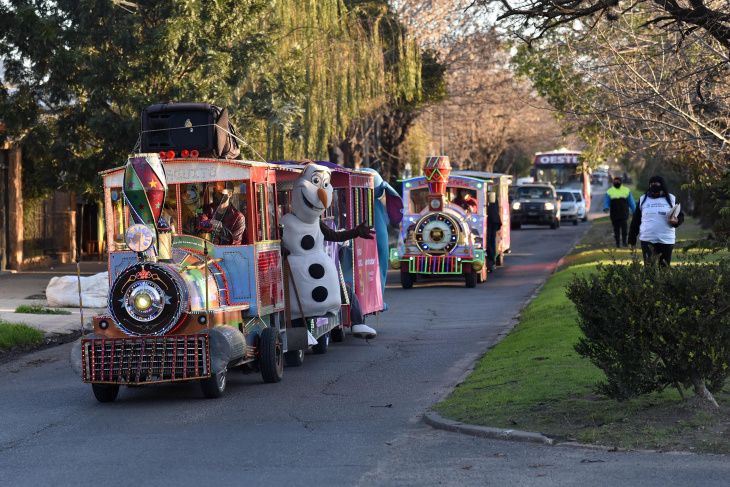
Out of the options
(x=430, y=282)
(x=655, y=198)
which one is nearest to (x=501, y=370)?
(x=655, y=198)

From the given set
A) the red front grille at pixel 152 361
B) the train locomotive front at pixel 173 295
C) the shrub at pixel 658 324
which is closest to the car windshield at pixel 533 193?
the train locomotive front at pixel 173 295

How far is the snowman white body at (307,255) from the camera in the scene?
551 inches

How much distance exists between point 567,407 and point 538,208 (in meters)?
41.2

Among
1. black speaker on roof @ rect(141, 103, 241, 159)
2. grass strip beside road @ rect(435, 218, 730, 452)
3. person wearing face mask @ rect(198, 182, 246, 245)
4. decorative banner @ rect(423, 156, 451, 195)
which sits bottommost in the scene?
grass strip beside road @ rect(435, 218, 730, 452)

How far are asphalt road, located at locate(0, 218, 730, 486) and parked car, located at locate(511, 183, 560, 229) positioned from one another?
3526 cm

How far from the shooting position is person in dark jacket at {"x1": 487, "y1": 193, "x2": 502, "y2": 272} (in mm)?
28094

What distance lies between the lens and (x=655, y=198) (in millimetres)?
17938

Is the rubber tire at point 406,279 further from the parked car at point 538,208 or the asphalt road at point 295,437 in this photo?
the parked car at point 538,208

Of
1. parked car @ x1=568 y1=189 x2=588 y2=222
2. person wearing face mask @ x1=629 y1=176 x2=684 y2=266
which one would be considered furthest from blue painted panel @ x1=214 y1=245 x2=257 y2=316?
parked car @ x1=568 y1=189 x2=588 y2=222

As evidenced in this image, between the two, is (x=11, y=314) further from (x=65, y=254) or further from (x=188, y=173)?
(x=65, y=254)

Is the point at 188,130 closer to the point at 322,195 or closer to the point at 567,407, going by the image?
the point at 322,195

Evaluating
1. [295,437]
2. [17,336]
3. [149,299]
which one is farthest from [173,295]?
[17,336]

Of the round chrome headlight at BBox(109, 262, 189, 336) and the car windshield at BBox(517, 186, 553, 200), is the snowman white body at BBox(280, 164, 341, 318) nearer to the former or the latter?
the round chrome headlight at BBox(109, 262, 189, 336)

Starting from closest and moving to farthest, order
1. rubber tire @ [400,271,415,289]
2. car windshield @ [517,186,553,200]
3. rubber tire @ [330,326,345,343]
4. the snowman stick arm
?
the snowman stick arm < rubber tire @ [330,326,345,343] < rubber tire @ [400,271,415,289] < car windshield @ [517,186,553,200]
